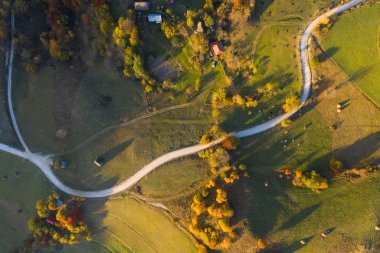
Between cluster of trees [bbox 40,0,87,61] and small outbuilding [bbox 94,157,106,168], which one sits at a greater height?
cluster of trees [bbox 40,0,87,61]

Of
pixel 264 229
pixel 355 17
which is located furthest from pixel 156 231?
pixel 355 17

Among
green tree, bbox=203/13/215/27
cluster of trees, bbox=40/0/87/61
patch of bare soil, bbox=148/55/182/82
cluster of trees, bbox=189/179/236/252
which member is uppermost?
green tree, bbox=203/13/215/27

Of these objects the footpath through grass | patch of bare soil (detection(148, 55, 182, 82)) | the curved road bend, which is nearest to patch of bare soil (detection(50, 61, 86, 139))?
the curved road bend

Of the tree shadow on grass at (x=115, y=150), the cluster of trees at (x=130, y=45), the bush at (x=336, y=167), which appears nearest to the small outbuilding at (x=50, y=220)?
the tree shadow on grass at (x=115, y=150)

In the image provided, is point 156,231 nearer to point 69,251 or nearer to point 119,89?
point 69,251

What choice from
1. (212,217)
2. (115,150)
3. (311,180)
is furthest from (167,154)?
(311,180)

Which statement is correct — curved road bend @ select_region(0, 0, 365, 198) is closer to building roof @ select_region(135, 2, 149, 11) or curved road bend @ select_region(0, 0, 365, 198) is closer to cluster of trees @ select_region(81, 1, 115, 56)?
cluster of trees @ select_region(81, 1, 115, 56)
